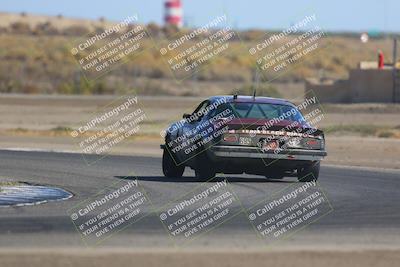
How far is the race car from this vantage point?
65.0 ft

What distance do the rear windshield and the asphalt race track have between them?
113 centimetres

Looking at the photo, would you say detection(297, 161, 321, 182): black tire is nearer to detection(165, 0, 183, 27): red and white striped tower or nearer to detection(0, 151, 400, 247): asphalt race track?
detection(0, 151, 400, 247): asphalt race track

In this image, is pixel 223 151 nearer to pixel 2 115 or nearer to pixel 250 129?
pixel 250 129

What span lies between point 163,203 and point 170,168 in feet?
16.3

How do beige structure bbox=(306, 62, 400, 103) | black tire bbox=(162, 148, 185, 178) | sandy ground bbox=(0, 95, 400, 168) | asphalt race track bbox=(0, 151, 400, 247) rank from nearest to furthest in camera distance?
1. asphalt race track bbox=(0, 151, 400, 247)
2. black tire bbox=(162, 148, 185, 178)
3. sandy ground bbox=(0, 95, 400, 168)
4. beige structure bbox=(306, 62, 400, 103)

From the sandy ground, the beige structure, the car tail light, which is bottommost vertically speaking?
the beige structure

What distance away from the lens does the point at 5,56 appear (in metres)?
86.8

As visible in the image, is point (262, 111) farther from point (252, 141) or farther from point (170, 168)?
point (170, 168)

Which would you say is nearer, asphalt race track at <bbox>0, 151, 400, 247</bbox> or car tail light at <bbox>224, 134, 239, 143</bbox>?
asphalt race track at <bbox>0, 151, 400, 247</bbox>

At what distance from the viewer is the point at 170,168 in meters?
22.0

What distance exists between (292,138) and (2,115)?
2887 centimetres

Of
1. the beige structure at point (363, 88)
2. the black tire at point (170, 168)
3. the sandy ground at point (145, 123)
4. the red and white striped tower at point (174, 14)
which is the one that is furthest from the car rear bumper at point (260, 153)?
the red and white striped tower at point (174, 14)

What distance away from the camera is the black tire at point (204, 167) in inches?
793

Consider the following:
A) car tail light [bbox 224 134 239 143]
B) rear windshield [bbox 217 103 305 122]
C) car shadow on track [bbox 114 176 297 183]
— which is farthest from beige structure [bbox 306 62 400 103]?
car tail light [bbox 224 134 239 143]
